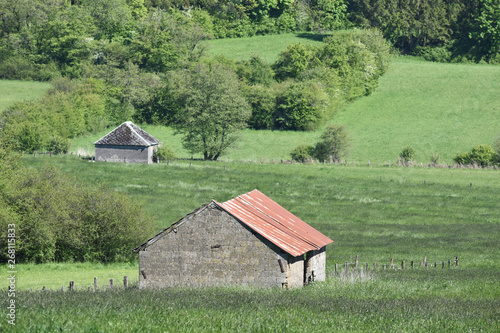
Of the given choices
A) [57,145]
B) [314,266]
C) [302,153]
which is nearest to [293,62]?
[302,153]

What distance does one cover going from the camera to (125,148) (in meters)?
79.8

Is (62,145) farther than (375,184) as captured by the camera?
Yes

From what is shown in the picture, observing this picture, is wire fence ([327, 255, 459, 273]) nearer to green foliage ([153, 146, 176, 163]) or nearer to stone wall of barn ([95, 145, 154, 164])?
green foliage ([153, 146, 176, 163])

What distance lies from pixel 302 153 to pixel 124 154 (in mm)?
23144

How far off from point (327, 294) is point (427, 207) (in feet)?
124

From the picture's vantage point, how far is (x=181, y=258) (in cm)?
2880

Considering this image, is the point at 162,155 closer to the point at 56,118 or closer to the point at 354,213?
the point at 56,118

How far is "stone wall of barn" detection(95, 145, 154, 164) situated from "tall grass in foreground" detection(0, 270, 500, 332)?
58.1 m

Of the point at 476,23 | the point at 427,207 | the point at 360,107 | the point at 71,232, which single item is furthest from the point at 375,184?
the point at 476,23

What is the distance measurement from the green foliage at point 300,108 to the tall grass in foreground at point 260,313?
272 feet

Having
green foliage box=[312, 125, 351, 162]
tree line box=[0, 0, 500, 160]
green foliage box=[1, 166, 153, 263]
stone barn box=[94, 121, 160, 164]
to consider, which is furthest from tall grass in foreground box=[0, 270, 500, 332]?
green foliage box=[312, 125, 351, 162]

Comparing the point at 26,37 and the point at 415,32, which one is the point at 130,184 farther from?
the point at 415,32

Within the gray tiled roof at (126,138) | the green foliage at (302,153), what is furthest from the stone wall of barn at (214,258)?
the green foliage at (302,153)

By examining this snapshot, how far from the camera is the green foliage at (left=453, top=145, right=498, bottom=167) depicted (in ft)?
279
